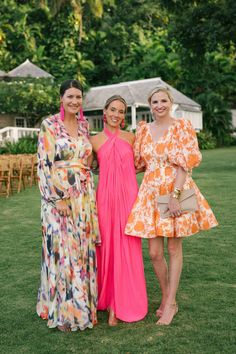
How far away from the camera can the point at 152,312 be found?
Answer: 4469 mm

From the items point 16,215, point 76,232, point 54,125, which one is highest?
point 54,125

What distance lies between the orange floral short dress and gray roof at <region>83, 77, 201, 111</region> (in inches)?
1045

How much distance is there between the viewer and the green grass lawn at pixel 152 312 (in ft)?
12.3

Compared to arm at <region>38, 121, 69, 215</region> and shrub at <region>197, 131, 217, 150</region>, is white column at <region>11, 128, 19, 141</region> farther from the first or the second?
arm at <region>38, 121, 69, 215</region>

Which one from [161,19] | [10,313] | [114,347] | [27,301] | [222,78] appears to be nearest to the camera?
[114,347]

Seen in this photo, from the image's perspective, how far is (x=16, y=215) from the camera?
10047 millimetres

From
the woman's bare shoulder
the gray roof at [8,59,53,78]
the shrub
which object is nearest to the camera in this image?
the woman's bare shoulder

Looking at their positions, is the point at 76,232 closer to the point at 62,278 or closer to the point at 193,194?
the point at 62,278

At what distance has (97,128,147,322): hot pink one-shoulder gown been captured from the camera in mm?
4207

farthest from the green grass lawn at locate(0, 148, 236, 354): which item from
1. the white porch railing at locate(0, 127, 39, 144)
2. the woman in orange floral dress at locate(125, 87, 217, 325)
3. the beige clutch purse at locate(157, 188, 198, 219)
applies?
the white porch railing at locate(0, 127, 39, 144)

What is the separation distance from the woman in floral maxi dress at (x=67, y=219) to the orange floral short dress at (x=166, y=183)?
1.36ft

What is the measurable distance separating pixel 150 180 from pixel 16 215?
20.8 feet

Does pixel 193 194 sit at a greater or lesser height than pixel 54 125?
lesser

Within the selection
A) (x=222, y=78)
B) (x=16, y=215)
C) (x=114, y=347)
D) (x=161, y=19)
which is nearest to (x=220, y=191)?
(x=16, y=215)
